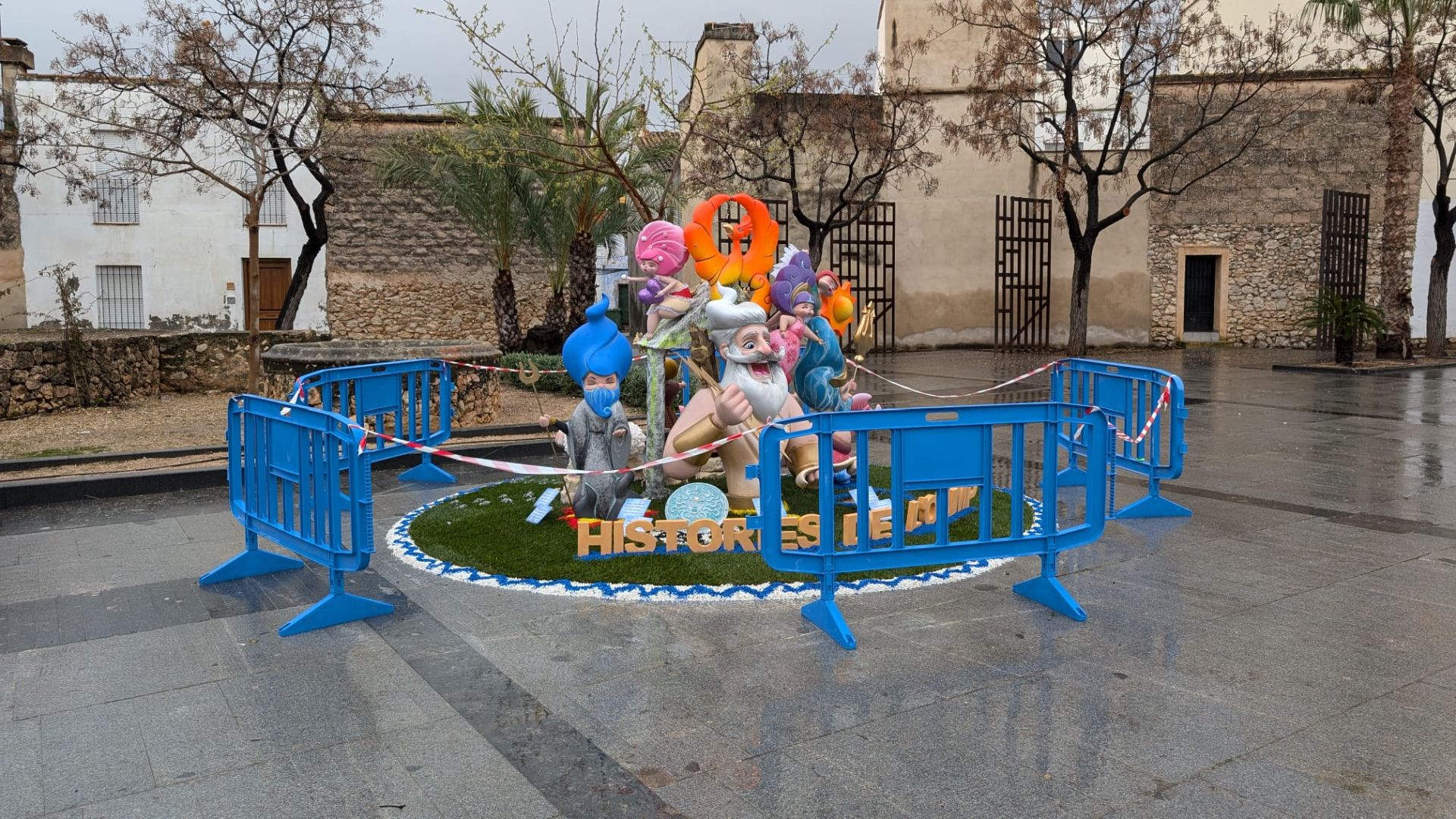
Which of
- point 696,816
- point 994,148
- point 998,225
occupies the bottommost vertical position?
point 696,816

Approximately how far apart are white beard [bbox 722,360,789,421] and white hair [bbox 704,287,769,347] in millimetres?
184

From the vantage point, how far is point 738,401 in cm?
679

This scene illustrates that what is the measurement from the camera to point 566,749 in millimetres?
3914

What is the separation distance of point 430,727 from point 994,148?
71.9 ft

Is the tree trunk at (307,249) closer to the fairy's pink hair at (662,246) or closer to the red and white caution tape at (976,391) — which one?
the red and white caution tape at (976,391)

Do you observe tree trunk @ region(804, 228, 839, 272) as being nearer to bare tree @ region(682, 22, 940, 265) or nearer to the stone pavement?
bare tree @ region(682, 22, 940, 265)

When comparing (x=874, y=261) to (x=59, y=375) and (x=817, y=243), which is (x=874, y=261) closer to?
(x=817, y=243)

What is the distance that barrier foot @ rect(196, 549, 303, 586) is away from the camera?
6.17 m

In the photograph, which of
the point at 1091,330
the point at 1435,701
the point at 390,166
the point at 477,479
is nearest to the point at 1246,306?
the point at 1091,330

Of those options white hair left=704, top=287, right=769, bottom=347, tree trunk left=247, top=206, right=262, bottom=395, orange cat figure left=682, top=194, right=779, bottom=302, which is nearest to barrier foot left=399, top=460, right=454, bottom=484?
orange cat figure left=682, top=194, right=779, bottom=302

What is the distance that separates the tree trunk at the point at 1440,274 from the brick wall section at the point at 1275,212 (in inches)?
97.8

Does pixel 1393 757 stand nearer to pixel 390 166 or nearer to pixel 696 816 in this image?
pixel 696 816

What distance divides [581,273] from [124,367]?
6959 millimetres

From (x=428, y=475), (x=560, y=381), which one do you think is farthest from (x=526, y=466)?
(x=560, y=381)
